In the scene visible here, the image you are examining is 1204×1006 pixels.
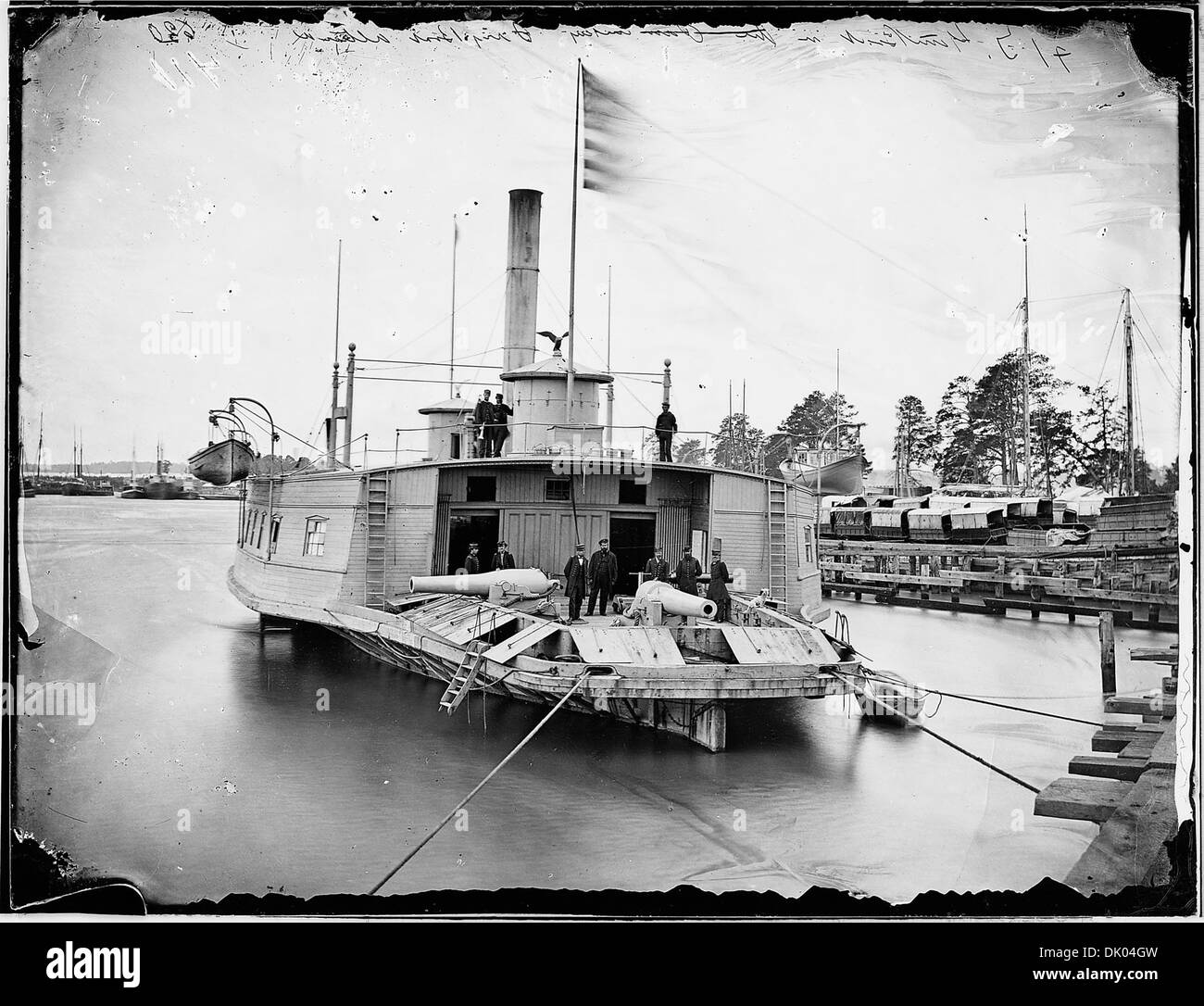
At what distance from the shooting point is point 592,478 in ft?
48.8

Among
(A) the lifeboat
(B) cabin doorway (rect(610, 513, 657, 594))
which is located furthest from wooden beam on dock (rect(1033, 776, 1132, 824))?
(A) the lifeboat

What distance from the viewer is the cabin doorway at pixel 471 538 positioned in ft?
51.0

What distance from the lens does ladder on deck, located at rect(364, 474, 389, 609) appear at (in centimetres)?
1427


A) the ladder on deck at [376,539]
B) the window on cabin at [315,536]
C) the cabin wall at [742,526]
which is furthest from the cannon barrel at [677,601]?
the window on cabin at [315,536]

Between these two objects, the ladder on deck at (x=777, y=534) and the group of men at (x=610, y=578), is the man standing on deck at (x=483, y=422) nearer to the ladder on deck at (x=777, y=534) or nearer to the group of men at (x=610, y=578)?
the group of men at (x=610, y=578)

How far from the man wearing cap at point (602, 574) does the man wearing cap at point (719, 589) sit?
1413 mm

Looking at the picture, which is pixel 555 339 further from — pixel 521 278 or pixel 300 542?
pixel 300 542

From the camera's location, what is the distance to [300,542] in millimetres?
16266

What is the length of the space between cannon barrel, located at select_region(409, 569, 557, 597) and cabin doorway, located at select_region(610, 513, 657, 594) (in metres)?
1.81

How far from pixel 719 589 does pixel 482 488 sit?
451 cm

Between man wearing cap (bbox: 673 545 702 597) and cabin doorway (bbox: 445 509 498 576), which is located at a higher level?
cabin doorway (bbox: 445 509 498 576)

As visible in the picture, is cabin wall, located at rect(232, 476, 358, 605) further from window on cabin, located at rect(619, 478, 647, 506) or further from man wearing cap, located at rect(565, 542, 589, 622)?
window on cabin, located at rect(619, 478, 647, 506)

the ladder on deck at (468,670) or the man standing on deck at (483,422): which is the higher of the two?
the man standing on deck at (483,422)

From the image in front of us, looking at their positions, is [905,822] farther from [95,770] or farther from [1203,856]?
[95,770]
